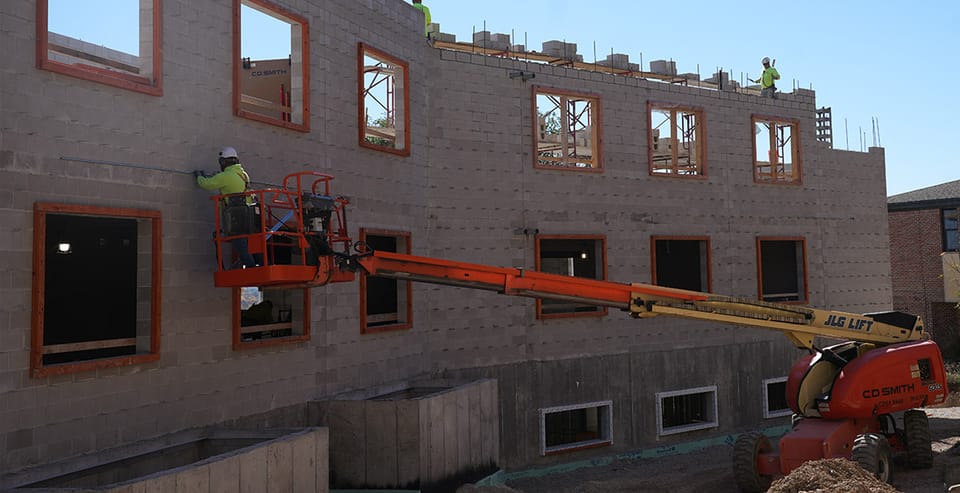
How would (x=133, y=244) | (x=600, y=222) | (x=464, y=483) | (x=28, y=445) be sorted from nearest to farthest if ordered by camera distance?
(x=28, y=445) < (x=133, y=244) < (x=464, y=483) < (x=600, y=222)

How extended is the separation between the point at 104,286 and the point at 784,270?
672 inches

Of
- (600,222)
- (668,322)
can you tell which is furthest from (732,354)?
(600,222)

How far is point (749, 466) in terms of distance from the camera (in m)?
13.5

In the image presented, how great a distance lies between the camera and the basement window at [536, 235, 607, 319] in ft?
58.0

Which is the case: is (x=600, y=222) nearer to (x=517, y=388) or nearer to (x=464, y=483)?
(x=517, y=388)

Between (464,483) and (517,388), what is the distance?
4398 mm

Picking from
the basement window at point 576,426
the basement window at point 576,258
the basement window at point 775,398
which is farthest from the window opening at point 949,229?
the basement window at point 576,426

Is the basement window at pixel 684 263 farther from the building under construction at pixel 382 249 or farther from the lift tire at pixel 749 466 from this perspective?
the lift tire at pixel 749 466

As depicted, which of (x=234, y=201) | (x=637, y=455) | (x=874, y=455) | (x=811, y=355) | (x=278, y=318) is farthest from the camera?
(x=637, y=455)

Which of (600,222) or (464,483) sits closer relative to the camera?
(464,483)

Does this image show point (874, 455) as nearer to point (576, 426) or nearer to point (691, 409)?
point (576, 426)

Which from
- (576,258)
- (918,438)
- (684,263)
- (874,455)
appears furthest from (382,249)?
(918,438)

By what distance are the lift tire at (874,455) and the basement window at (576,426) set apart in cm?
574

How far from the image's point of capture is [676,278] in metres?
20.0
